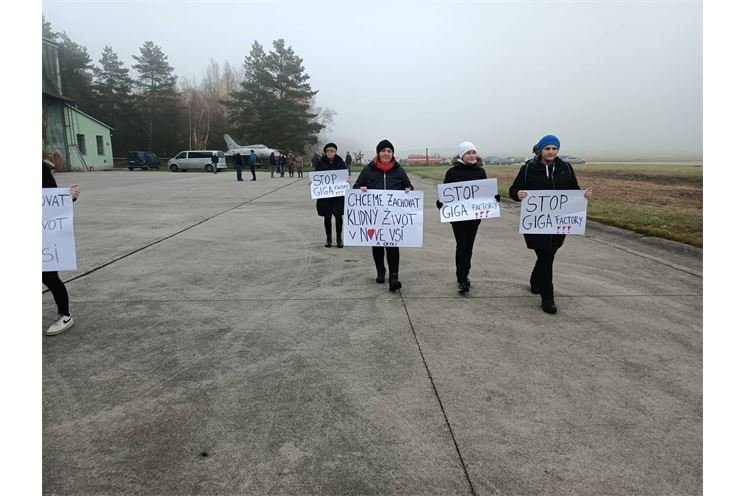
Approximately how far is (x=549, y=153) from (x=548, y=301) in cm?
162

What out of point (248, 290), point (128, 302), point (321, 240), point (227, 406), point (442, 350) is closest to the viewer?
point (227, 406)

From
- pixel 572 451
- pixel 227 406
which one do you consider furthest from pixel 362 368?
pixel 572 451

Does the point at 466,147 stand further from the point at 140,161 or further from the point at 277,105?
the point at 277,105

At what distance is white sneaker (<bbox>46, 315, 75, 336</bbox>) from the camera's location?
4.34 meters

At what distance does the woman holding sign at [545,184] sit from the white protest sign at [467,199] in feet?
1.22

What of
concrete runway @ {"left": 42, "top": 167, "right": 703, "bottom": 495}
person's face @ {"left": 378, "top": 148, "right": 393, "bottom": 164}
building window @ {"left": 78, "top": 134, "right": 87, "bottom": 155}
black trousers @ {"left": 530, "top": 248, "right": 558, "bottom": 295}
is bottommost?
concrete runway @ {"left": 42, "top": 167, "right": 703, "bottom": 495}

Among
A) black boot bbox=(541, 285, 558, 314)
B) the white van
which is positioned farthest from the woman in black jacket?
the white van

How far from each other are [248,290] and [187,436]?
312 cm

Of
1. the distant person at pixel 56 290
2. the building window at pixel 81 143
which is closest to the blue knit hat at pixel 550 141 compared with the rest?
the distant person at pixel 56 290

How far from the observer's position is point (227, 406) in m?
3.18

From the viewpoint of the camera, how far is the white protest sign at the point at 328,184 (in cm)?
823

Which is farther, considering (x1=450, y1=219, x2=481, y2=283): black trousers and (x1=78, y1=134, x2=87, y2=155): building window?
(x1=78, y1=134, x2=87, y2=155): building window

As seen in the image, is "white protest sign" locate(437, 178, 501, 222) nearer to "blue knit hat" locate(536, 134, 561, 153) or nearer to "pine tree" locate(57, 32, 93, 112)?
"blue knit hat" locate(536, 134, 561, 153)

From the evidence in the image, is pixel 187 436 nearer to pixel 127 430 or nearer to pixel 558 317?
pixel 127 430
